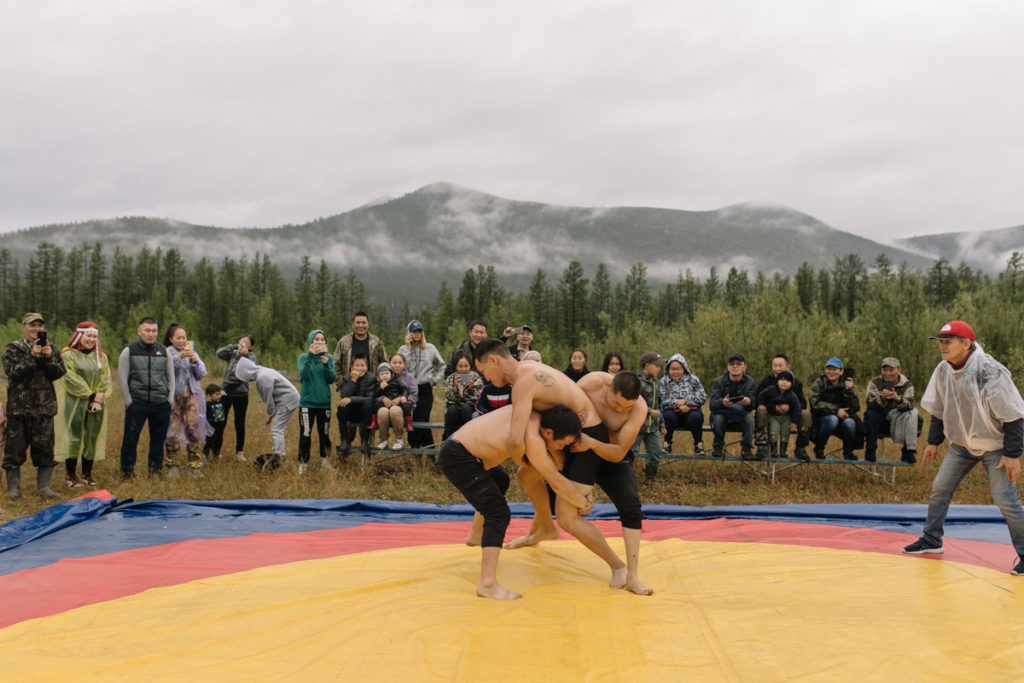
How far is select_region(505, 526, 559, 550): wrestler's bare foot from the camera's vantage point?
5.14m

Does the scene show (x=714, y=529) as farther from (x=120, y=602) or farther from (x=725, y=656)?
(x=120, y=602)

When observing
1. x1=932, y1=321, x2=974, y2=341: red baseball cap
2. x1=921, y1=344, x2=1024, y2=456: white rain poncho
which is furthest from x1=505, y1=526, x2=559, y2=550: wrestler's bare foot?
x1=932, y1=321, x2=974, y2=341: red baseball cap

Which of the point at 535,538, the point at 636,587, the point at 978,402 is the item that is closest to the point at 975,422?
the point at 978,402

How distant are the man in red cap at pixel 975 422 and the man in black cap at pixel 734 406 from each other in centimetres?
341

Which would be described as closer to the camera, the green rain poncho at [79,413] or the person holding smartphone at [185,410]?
the green rain poncho at [79,413]

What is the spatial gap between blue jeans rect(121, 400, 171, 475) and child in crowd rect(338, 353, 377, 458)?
75.2 inches

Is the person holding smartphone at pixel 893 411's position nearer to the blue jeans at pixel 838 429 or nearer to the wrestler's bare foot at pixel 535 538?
the blue jeans at pixel 838 429

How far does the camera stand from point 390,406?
329 inches

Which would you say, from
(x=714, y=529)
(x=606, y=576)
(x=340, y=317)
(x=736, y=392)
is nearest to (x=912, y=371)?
(x=736, y=392)

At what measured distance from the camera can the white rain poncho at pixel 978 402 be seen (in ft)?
15.1

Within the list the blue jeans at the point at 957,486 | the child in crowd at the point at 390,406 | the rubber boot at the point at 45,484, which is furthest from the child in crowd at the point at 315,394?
the blue jeans at the point at 957,486

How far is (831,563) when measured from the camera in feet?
16.0

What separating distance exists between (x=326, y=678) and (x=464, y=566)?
5.47ft

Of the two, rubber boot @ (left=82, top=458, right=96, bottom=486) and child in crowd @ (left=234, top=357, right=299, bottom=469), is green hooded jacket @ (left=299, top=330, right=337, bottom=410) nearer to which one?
child in crowd @ (left=234, top=357, right=299, bottom=469)
